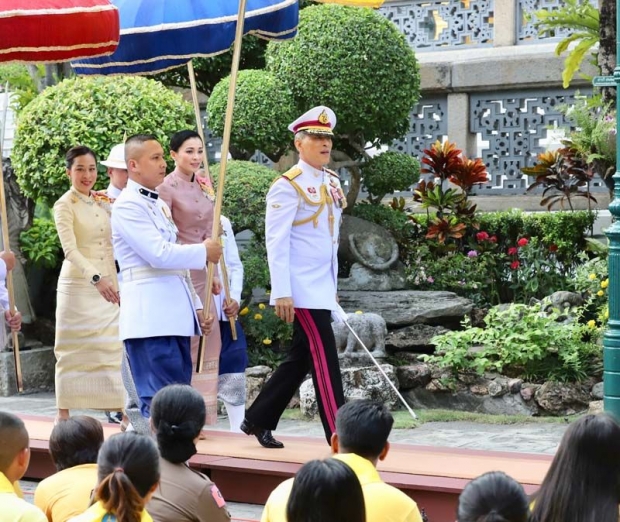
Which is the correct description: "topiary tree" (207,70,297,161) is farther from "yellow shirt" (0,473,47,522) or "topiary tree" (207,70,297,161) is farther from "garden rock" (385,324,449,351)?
"yellow shirt" (0,473,47,522)

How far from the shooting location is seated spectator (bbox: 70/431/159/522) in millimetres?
3631

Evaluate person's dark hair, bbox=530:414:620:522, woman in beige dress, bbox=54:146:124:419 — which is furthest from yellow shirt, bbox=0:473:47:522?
woman in beige dress, bbox=54:146:124:419

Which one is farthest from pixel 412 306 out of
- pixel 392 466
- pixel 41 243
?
pixel 392 466

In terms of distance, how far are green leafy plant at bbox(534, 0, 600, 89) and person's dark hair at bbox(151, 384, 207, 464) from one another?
27.2 feet

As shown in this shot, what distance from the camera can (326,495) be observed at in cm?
332

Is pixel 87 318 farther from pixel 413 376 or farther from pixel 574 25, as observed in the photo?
pixel 574 25

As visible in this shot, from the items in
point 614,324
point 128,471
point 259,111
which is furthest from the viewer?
point 259,111

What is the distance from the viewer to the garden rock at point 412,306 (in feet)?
34.6

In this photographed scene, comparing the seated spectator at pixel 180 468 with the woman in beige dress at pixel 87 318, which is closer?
the seated spectator at pixel 180 468

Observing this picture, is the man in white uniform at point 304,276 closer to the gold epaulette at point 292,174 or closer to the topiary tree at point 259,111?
the gold epaulette at point 292,174

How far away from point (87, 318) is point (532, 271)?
461cm

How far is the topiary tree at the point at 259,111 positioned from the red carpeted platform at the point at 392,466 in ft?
13.5

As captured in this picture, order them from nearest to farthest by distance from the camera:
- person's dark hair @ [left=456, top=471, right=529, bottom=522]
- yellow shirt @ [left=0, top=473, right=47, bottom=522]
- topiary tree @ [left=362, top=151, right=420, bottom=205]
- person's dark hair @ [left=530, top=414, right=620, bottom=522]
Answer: person's dark hair @ [left=456, top=471, right=529, bottom=522] → person's dark hair @ [left=530, top=414, right=620, bottom=522] → yellow shirt @ [left=0, top=473, right=47, bottom=522] → topiary tree @ [left=362, top=151, right=420, bottom=205]

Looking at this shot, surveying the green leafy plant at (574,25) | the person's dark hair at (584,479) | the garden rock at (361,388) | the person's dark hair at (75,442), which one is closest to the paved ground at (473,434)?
the garden rock at (361,388)
